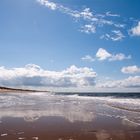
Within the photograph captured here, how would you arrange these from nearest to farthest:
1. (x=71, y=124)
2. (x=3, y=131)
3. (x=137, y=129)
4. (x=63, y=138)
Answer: (x=63, y=138) < (x=3, y=131) < (x=137, y=129) < (x=71, y=124)

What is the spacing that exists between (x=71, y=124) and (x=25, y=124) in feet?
6.54

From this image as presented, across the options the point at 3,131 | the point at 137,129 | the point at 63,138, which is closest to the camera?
the point at 63,138

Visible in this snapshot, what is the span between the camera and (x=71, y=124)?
10.8 metres

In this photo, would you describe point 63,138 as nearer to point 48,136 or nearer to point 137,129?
point 48,136

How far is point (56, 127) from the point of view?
33.2ft

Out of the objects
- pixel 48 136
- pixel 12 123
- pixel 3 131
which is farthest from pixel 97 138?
pixel 12 123

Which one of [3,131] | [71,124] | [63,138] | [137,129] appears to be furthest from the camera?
[71,124]

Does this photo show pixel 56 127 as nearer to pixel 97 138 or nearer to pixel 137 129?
pixel 97 138

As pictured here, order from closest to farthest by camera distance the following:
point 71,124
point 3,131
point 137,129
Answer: point 3,131 → point 137,129 → point 71,124

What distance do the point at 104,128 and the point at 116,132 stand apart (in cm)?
91

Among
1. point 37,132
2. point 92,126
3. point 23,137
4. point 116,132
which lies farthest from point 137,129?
point 23,137

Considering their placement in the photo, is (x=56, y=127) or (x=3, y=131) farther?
(x=56, y=127)

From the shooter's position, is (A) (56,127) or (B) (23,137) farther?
(A) (56,127)

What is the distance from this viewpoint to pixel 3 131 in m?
8.90
